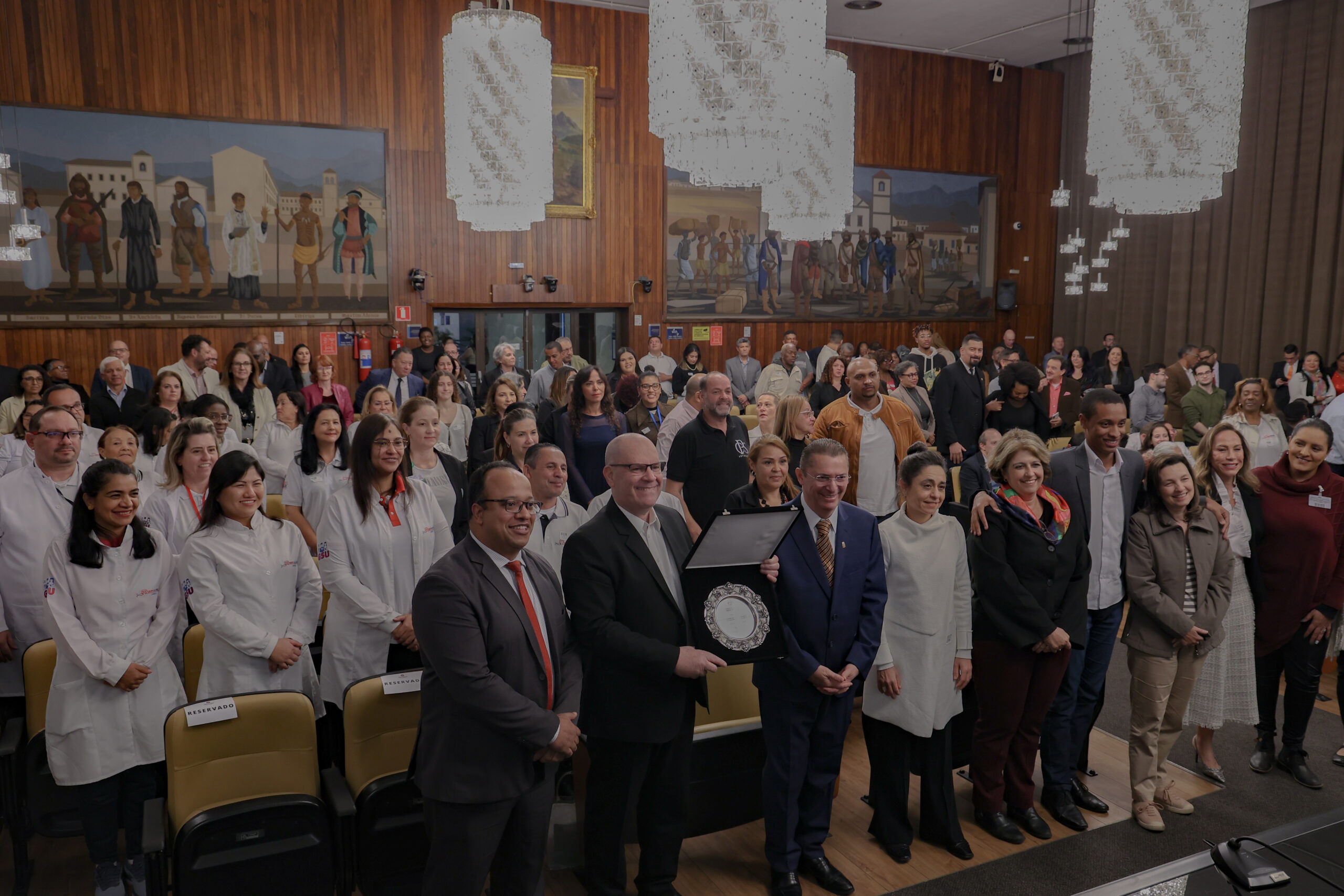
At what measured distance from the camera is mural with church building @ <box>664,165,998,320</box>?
14.4m

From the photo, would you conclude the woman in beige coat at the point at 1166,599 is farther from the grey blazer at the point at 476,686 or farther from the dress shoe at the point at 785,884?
the grey blazer at the point at 476,686

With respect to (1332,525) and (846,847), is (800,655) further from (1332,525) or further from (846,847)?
(1332,525)

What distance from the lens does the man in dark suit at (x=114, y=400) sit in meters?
7.65

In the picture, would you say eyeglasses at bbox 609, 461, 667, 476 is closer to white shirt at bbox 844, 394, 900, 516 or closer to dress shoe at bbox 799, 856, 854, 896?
dress shoe at bbox 799, 856, 854, 896

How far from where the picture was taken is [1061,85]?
661 inches

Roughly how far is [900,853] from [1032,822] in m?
0.64

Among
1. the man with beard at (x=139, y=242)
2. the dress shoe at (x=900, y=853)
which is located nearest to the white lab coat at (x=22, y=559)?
the dress shoe at (x=900, y=853)

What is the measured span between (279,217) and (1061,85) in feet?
44.9

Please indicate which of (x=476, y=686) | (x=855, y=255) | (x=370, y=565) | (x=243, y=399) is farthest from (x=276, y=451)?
(x=855, y=255)

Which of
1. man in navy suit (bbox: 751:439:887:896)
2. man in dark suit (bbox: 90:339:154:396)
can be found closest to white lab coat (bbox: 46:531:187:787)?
man in navy suit (bbox: 751:439:887:896)

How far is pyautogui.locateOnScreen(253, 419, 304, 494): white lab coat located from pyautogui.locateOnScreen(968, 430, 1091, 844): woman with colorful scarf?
4.37 meters

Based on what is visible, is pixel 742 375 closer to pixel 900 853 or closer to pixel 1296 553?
pixel 1296 553

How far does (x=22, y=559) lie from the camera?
381cm

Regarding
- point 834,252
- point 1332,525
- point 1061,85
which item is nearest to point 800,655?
point 1332,525
